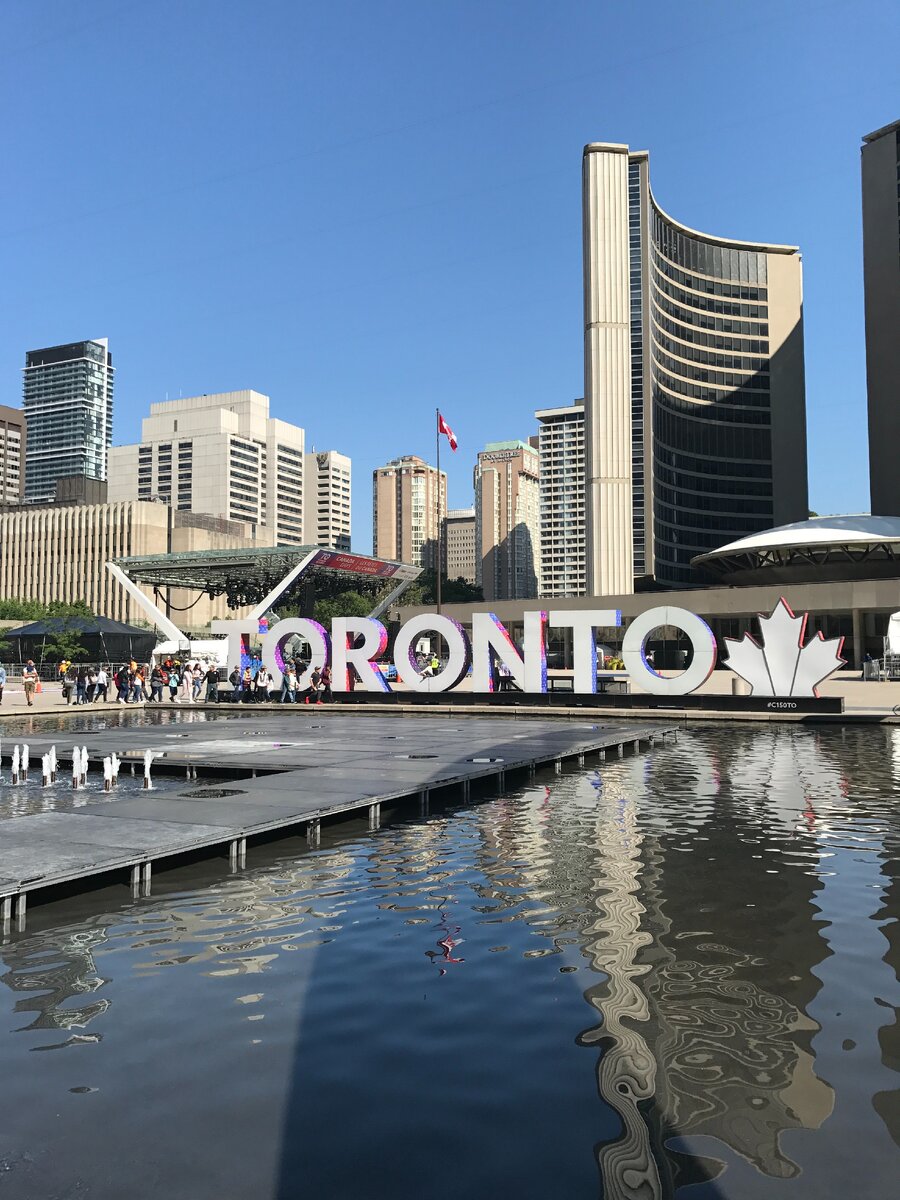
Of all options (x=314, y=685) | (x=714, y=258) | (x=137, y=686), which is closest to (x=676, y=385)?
(x=714, y=258)

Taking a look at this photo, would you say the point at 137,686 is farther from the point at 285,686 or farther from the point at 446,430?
the point at 446,430

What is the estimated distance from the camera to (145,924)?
953 centimetres

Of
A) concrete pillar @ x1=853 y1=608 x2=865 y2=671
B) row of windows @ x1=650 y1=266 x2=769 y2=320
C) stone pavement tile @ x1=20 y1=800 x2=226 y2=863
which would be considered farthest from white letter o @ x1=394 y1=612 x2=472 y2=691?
row of windows @ x1=650 y1=266 x2=769 y2=320

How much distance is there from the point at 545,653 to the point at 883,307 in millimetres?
111304

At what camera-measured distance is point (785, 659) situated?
110ft

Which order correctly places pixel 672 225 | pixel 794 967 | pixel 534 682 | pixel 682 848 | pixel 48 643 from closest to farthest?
pixel 794 967 < pixel 682 848 < pixel 534 682 < pixel 48 643 < pixel 672 225

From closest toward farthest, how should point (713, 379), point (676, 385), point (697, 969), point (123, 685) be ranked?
point (697, 969) < point (123, 685) < point (676, 385) < point (713, 379)

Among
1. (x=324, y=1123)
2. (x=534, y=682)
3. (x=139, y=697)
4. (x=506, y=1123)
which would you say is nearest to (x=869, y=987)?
(x=506, y=1123)

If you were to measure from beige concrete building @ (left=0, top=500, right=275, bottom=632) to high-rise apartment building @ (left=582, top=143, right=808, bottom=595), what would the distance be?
70.4 m

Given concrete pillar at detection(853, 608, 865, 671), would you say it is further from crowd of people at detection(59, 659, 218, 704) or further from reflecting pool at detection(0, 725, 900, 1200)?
reflecting pool at detection(0, 725, 900, 1200)

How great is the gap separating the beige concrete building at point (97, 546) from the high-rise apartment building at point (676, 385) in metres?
70.4

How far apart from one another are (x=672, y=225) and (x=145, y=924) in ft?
491

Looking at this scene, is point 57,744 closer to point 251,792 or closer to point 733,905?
point 251,792

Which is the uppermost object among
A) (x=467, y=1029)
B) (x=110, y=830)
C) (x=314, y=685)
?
(x=314, y=685)
